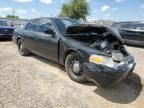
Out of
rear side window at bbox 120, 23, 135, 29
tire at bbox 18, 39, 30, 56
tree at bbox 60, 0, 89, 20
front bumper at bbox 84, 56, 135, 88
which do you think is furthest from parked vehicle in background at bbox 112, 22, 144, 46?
tree at bbox 60, 0, 89, 20

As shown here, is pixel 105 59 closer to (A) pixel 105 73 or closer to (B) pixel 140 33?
(A) pixel 105 73

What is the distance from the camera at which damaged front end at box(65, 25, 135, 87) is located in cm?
411

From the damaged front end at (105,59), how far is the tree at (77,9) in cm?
3526

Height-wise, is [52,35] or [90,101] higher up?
[52,35]

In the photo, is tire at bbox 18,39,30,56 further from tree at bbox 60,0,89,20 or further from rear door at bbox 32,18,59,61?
tree at bbox 60,0,89,20

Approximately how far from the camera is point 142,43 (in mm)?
11117

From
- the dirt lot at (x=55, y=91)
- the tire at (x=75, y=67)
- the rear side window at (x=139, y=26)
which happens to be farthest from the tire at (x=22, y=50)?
the rear side window at (x=139, y=26)

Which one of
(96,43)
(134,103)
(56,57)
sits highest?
(96,43)

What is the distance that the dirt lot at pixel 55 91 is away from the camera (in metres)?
3.85

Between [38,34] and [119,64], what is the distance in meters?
2.90

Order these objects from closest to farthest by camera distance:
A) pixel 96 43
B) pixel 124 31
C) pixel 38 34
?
1. pixel 96 43
2. pixel 38 34
3. pixel 124 31

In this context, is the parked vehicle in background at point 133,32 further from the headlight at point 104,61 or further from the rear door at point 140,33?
the headlight at point 104,61

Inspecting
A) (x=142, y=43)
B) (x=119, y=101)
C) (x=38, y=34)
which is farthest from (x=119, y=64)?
(x=142, y=43)

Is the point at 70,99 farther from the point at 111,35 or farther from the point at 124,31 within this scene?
the point at 124,31
